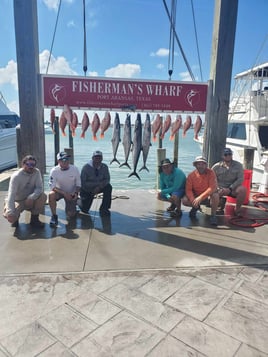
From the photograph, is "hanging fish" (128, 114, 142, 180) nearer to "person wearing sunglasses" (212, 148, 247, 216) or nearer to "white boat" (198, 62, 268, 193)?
"person wearing sunglasses" (212, 148, 247, 216)

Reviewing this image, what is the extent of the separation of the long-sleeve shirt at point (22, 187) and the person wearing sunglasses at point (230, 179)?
9.25ft

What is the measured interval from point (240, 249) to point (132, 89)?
9.59ft

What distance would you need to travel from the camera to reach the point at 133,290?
241cm

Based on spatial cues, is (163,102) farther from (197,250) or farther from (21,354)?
(21,354)

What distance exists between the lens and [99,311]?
6.94 ft

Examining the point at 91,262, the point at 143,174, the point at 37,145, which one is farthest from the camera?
the point at 143,174

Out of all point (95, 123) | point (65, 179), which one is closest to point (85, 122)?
point (95, 123)

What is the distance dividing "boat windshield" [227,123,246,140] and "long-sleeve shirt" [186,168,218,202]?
10.1 m

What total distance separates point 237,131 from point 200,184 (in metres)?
10.8

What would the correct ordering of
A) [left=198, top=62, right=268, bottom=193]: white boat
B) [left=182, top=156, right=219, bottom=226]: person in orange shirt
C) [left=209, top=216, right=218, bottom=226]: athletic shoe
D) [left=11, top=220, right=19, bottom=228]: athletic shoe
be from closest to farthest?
[left=11, top=220, right=19, bottom=228]: athletic shoe, [left=209, top=216, right=218, bottom=226]: athletic shoe, [left=182, top=156, right=219, bottom=226]: person in orange shirt, [left=198, top=62, right=268, bottom=193]: white boat

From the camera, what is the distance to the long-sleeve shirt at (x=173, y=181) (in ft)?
14.9

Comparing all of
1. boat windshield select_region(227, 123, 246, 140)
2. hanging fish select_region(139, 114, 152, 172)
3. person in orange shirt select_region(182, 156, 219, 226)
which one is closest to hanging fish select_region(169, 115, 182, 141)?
hanging fish select_region(139, 114, 152, 172)

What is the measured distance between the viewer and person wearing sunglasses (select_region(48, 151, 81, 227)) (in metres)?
4.21

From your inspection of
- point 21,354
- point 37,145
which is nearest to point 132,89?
point 37,145
